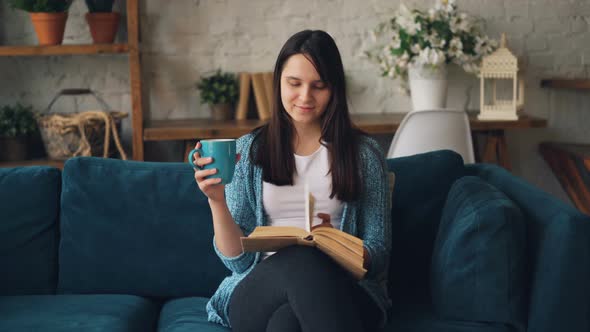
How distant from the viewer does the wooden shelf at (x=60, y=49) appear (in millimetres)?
3176

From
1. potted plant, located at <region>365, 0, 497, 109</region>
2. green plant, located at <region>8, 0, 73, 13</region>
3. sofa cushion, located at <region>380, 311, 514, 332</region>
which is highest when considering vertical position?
green plant, located at <region>8, 0, 73, 13</region>

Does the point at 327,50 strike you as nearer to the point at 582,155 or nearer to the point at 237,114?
the point at 237,114

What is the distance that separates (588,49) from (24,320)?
3059mm

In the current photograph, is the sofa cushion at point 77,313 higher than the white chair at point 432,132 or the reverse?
the reverse

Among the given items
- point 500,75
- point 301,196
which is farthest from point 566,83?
point 301,196

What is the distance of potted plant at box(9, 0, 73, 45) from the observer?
3189 millimetres

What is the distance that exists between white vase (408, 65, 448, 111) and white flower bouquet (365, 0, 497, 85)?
4cm

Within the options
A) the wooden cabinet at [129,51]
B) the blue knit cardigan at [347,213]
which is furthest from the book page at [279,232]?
the wooden cabinet at [129,51]

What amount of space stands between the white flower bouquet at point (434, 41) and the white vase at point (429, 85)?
0.04 metres

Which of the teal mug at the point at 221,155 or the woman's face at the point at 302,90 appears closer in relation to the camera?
the teal mug at the point at 221,155

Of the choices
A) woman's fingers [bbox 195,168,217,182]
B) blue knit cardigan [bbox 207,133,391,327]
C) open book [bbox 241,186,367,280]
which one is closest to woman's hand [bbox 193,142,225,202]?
woman's fingers [bbox 195,168,217,182]

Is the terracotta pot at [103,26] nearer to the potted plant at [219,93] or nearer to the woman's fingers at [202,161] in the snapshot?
the potted plant at [219,93]

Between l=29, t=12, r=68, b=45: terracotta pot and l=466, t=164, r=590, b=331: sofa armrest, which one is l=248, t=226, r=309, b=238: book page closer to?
l=466, t=164, r=590, b=331: sofa armrest

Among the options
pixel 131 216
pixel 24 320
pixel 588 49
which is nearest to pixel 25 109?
pixel 131 216
